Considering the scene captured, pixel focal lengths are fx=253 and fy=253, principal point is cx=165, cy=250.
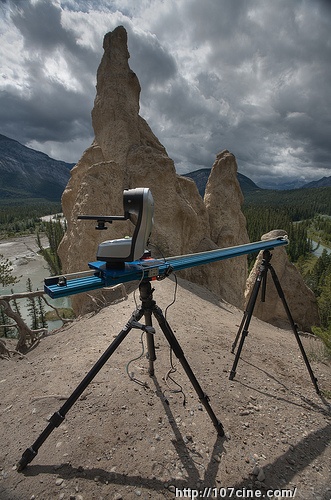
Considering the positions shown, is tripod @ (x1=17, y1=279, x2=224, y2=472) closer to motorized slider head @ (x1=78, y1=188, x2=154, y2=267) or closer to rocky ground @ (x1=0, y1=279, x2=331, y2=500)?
rocky ground @ (x1=0, y1=279, x2=331, y2=500)

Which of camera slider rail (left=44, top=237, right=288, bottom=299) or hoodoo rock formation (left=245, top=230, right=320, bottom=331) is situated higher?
camera slider rail (left=44, top=237, right=288, bottom=299)

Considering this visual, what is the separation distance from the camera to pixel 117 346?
2.59m

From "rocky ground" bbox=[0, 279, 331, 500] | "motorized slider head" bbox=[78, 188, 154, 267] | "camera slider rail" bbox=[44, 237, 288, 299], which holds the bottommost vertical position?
"rocky ground" bbox=[0, 279, 331, 500]

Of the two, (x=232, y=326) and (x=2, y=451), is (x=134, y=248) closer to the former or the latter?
(x=2, y=451)

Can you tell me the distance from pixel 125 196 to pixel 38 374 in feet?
11.4

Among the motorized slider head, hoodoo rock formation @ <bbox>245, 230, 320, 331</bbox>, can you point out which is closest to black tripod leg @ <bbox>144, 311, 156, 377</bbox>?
the motorized slider head

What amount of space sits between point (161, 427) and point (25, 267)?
5994cm

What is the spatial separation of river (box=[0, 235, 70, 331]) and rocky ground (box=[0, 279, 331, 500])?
21.1 metres

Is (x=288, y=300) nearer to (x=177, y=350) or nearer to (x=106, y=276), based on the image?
(x=177, y=350)

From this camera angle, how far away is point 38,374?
421 centimetres

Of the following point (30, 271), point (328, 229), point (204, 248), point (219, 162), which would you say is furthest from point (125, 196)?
point (328, 229)

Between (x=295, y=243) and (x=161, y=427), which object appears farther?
(x=295, y=243)

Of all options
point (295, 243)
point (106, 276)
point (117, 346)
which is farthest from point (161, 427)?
point (295, 243)

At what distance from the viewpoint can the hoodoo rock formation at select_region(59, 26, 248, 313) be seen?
35.3 feet
